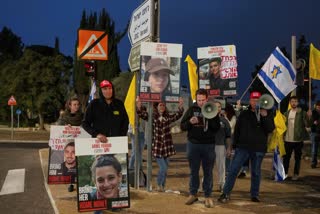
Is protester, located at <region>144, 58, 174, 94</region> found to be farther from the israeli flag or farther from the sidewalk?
the israeli flag

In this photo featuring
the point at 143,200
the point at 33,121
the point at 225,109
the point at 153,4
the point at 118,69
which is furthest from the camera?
the point at 33,121

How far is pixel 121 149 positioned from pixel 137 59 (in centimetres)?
315

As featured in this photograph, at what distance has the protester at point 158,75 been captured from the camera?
28.8 ft

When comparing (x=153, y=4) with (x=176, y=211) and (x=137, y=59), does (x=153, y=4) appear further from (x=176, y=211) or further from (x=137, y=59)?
(x=176, y=211)

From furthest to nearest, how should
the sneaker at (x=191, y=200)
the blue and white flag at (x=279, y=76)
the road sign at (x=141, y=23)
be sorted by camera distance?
the blue and white flag at (x=279, y=76), the road sign at (x=141, y=23), the sneaker at (x=191, y=200)

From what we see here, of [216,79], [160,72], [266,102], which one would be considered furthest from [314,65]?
[160,72]

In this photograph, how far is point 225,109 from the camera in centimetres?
1054

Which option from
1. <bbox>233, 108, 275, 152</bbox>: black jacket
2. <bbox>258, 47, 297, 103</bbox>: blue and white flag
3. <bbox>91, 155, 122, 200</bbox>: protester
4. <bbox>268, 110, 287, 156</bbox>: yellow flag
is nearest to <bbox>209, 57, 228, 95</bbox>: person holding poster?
<bbox>258, 47, 297, 103</bbox>: blue and white flag

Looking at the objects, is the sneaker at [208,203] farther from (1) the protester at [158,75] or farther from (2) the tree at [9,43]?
(2) the tree at [9,43]

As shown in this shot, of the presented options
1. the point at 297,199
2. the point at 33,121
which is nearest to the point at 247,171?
the point at 297,199

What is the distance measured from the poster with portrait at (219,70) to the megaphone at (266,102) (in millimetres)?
2239

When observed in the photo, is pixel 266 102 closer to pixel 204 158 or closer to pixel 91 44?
pixel 204 158

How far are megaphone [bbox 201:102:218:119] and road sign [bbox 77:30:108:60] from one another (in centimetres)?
620

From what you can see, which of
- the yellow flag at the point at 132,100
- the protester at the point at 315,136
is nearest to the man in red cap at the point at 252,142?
the yellow flag at the point at 132,100
